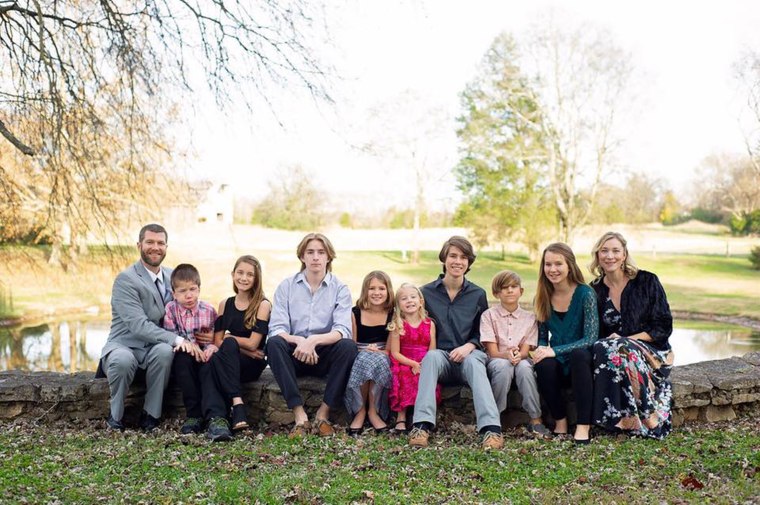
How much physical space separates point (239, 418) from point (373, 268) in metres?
20.3

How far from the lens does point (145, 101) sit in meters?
5.43

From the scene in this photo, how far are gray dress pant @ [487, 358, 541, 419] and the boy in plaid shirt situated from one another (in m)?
1.75

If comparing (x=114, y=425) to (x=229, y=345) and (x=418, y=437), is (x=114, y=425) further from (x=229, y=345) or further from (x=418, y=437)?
(x=418, y=437)

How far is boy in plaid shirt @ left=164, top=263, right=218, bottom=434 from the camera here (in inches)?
180

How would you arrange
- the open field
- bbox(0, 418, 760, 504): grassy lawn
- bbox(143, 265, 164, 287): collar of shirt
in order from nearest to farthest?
1. bbox(0, 418, 760, 504): grassy lawn
2. bbox(143, 265, 164, 287): collar of shirt
3. the open field

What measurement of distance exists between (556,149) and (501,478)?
74.9ft

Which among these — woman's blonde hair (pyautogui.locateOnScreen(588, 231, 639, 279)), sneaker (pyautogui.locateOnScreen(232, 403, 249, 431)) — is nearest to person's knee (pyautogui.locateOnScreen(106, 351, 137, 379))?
sneaker (pyautogui.locateOnScreen(232, 403, 249, 431))

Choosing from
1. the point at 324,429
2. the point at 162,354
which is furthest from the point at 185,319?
the point at 324,429

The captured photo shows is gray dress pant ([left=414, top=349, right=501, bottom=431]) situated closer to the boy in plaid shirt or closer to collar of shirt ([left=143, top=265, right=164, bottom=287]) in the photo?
the boy in plaid shirt

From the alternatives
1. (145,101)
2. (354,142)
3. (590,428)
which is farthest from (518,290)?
(145,101)

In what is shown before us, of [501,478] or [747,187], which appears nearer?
[501,478]

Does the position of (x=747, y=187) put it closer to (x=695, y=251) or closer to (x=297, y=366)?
(x=695, y=251)

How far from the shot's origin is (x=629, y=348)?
432cm

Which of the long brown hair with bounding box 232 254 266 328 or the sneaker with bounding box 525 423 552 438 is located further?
the long brown hair with bounding box 232 254 266 328
